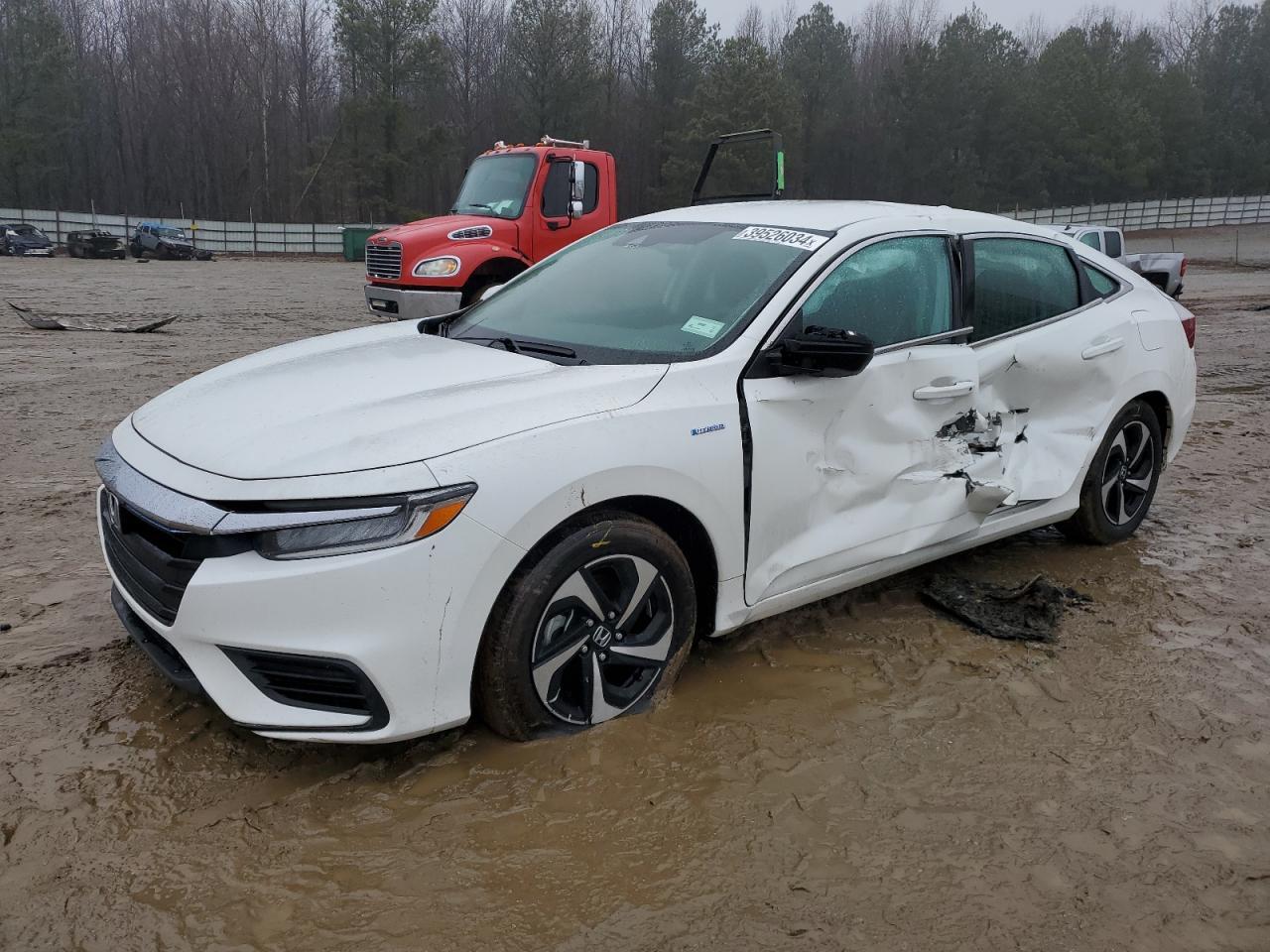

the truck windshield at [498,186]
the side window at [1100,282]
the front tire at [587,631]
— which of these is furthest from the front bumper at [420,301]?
the front tire at [587,631]

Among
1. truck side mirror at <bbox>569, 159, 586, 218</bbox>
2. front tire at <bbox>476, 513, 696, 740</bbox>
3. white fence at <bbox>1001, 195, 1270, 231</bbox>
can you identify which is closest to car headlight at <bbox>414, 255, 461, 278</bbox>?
truck side mirror at <bbox>569, 159, 586, 218</bbox>

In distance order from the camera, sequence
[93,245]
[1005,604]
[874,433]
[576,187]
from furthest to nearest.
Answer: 1. [93,245]
2. [576,187]
3. [1005,604]
4. [874,433]

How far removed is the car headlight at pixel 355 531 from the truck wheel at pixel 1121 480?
3314mm

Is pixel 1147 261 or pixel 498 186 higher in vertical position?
pixel 498 186

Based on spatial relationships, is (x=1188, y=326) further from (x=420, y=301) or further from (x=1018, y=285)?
(x=420, y=301)

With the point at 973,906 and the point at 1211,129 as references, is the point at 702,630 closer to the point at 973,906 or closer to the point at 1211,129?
the point at 973,906

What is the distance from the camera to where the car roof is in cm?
393

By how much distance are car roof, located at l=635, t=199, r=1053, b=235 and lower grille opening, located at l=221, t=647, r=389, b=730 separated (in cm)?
232

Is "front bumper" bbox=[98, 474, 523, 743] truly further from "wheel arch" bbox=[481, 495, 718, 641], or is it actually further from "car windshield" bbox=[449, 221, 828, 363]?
"car windshield" bbox=[449, 221, 828, 363]

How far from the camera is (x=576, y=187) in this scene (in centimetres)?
1127

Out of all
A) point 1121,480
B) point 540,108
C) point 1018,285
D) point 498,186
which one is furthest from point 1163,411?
point 540,108

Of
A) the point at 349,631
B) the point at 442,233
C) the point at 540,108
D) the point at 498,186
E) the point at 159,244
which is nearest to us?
the point at 349,631

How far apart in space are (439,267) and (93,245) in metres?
25.2

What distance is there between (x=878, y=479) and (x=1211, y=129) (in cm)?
7656
